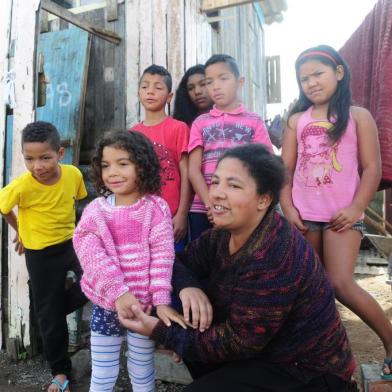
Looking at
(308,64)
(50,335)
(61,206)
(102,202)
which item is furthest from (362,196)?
(50,335)

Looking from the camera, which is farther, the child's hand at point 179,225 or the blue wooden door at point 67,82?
the blue wooden door at point 67,82

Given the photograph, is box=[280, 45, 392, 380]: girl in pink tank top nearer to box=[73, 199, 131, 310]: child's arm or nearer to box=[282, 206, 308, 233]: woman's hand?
box=[282, 206, 308, 233]: woman's hand

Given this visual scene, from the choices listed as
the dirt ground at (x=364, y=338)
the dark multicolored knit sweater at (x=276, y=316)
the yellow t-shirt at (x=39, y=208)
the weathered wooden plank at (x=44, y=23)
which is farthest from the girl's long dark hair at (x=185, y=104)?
the weathered wooden plank at (x=44, y=23)

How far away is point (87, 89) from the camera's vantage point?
4.91m

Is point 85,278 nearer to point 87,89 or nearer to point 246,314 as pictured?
point 246,314

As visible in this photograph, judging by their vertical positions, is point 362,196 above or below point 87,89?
below

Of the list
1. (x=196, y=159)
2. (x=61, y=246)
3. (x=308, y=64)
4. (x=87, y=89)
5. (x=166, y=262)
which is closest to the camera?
(x=166, y=262)

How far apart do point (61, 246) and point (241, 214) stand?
1.60 meters

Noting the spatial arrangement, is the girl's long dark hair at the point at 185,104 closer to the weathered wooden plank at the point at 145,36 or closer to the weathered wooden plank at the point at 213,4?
the weathered wooden plank at the point at 145,36

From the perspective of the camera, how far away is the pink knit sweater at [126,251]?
186cm

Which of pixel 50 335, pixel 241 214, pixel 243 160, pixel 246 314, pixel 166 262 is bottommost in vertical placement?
pixel 50 335

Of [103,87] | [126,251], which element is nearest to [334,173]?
[126,251]

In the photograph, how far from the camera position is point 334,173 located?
2256 mm

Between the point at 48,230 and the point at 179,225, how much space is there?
0.90 metres
